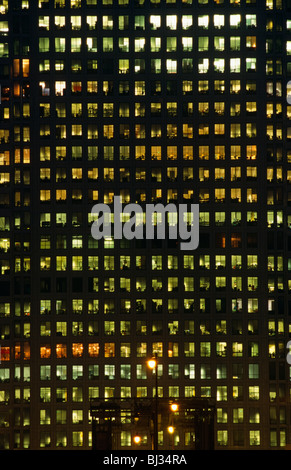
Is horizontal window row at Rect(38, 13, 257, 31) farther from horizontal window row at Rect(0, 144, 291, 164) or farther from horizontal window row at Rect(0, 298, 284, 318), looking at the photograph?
horizontal window row at Rect(0, 298, 284, 318)

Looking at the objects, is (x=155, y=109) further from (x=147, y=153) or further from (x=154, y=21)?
(x=154, y=21)

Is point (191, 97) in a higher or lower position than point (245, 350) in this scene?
higher

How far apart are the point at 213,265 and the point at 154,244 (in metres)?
9.58

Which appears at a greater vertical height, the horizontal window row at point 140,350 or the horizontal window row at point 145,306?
the horizontal window row at point 145,306

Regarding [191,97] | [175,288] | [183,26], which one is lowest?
[175,288]

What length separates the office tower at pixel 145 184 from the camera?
111 m

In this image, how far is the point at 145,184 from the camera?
370 feet

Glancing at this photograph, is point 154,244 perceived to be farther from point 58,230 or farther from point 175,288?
point 58,230

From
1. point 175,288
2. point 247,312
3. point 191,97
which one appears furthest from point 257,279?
point 191,97

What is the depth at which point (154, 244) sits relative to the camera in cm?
11238

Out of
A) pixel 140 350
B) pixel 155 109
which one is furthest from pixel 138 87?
pixel 140 350

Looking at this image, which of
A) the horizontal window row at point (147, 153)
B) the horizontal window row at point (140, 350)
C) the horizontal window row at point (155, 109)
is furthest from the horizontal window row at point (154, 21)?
the horizontal window row at point (140, 350)

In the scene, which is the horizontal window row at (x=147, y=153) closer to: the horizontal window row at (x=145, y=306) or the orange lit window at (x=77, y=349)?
the horizontal window row at (x=145, y=306)

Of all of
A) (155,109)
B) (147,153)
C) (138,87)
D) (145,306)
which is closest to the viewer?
(145,306)
